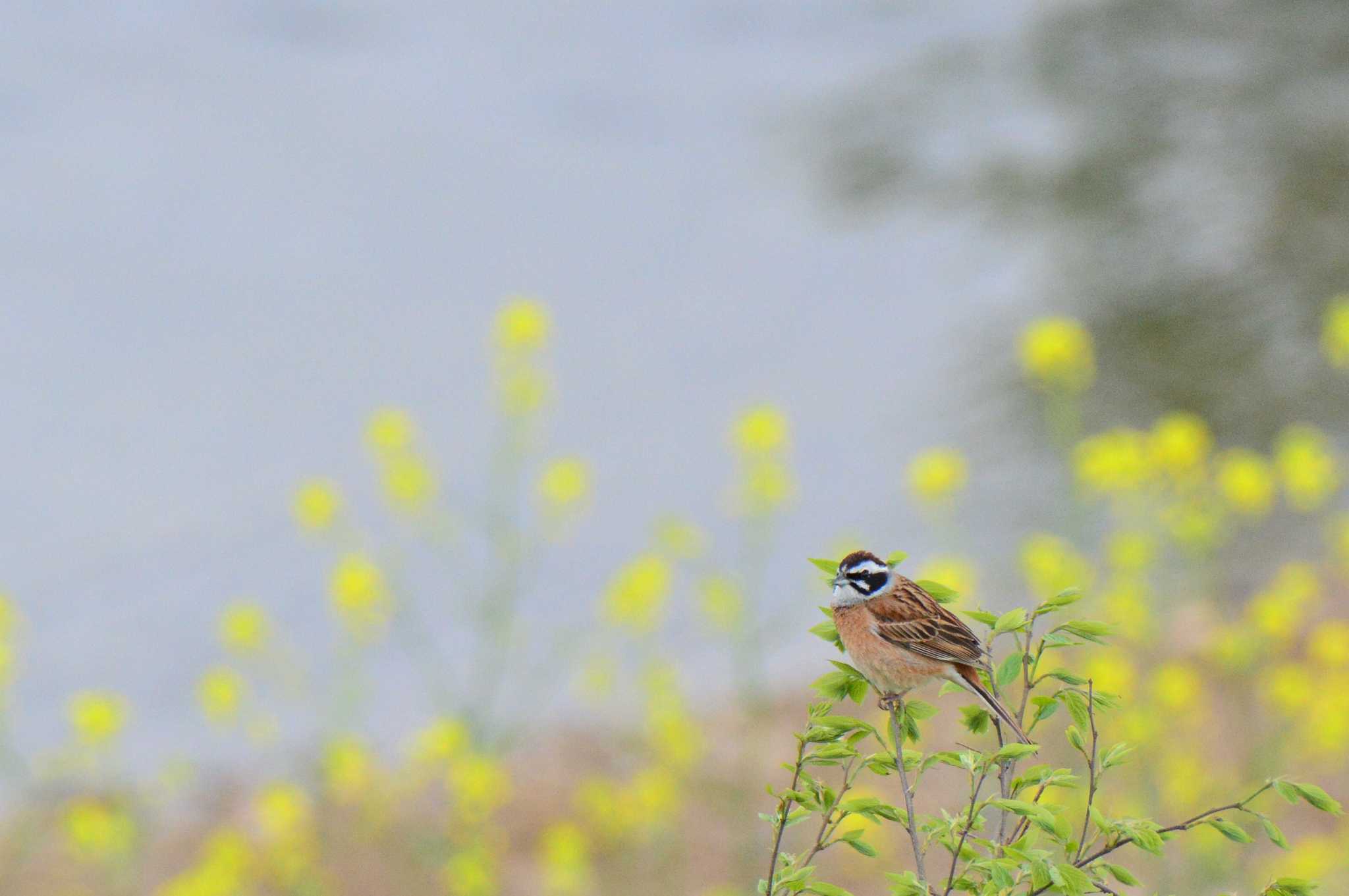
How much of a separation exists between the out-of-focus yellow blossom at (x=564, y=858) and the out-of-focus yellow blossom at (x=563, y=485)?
120cm

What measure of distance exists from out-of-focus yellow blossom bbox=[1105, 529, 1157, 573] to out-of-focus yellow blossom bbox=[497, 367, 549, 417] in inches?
87.4

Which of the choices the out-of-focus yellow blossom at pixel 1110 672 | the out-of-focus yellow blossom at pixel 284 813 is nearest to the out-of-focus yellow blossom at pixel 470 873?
the out-of-focus yellow blossom at pixel 284 813

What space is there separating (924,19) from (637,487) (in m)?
8.05

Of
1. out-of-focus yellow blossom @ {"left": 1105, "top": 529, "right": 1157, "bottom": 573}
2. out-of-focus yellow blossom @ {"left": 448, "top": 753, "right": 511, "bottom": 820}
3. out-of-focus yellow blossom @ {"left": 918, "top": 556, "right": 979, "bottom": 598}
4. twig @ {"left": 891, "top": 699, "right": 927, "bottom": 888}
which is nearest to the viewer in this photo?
twig @ {"left": 891, "top": 699, "right": 927, "bottom": 888}

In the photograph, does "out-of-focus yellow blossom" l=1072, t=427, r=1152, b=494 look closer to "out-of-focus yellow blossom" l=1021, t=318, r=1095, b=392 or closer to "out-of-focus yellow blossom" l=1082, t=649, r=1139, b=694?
"out-of-focus yellow blossom" l=1021, t=318, r=1095, b=392

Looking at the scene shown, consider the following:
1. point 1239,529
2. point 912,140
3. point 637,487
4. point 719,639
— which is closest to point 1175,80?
point 912,140

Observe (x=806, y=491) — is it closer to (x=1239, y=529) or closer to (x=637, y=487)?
(x=637, y=487)

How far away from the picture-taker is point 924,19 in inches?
590

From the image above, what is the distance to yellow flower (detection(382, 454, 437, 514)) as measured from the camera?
16.6 feet

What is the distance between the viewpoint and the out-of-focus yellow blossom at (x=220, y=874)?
15.5 ft

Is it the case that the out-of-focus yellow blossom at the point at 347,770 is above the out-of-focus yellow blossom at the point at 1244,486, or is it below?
below

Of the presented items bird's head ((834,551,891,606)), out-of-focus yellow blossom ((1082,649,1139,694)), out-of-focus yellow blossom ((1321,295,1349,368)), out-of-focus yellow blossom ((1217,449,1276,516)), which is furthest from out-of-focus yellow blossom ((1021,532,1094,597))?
bird's head ((834,551,891,606))

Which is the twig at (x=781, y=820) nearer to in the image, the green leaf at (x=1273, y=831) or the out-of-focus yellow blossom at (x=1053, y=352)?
the green leaf at (x=1273, y=831)

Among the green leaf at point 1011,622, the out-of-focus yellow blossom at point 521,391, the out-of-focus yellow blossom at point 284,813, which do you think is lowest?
the green leaf at point 1011,622
